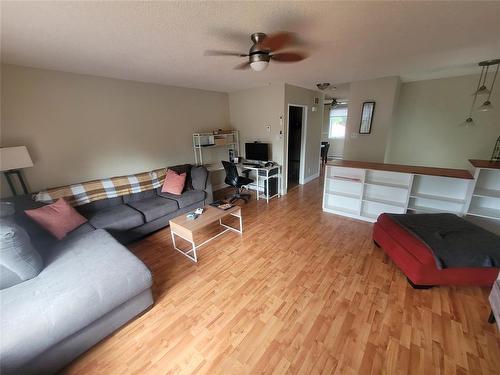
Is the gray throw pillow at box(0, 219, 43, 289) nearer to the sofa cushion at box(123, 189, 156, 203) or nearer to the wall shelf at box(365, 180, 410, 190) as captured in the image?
the sofa cushion at box(123, 189, 156, 203)

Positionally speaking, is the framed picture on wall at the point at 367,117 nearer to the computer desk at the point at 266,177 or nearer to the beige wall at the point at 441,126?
the beige wall at the point at 441,126

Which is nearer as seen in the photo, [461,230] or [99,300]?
[99,300]

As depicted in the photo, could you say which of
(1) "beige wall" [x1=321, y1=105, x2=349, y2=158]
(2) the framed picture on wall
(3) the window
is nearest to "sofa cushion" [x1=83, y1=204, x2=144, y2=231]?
(2) the framed picture on wall

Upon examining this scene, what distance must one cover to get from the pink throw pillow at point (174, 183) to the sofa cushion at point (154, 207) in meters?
0.23

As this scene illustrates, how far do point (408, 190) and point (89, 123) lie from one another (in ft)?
15.7

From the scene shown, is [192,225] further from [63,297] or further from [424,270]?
[424,270]

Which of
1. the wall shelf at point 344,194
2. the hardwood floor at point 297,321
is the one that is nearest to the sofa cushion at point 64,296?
the hardwood floor at point 297,321

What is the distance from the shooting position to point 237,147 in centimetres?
519

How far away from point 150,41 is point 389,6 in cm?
195

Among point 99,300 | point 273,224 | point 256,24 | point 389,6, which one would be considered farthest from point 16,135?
point 389,6

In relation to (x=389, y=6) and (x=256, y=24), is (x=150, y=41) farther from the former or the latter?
(x=389, y=6)

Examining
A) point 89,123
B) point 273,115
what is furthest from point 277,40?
point 89,123

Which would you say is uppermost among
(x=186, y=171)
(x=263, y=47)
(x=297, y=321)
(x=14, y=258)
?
(x=263, y=47)

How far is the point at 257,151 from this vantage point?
4.57 m
